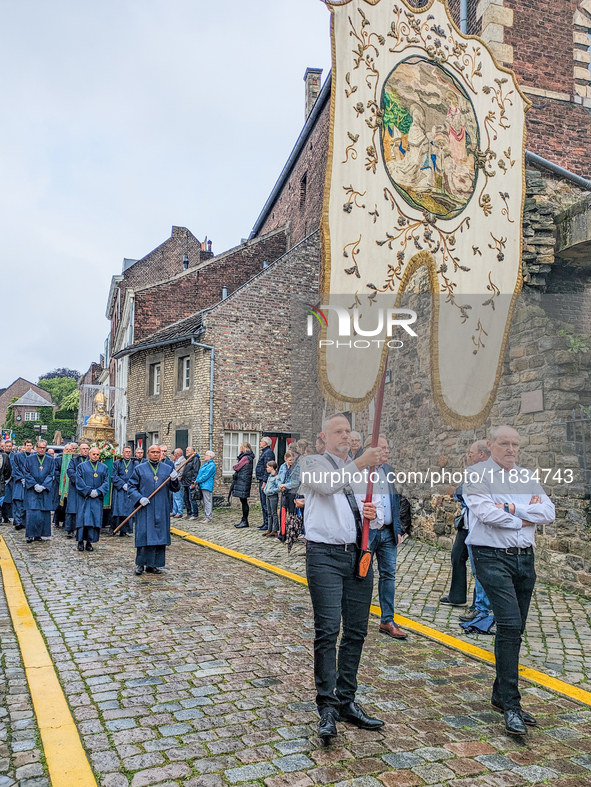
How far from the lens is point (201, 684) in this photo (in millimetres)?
4418

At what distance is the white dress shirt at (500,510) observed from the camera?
4.04 m

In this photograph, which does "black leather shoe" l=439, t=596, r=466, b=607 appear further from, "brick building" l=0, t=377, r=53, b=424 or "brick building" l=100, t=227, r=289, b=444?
"brick building" l=0, t=377, r=53, b=424

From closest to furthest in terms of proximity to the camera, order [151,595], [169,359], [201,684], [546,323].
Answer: [201,684]
[151,595]
[546,323]
[169,359]

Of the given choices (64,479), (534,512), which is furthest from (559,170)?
(64,479)

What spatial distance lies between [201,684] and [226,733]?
825mm

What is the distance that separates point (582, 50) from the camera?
522 inches

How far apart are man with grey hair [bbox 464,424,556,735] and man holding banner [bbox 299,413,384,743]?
78 cm

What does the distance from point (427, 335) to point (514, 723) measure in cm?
658

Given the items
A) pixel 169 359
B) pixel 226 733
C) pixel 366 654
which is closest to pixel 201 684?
pixel 226 733

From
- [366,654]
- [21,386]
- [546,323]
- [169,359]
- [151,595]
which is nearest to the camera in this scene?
[366,654]

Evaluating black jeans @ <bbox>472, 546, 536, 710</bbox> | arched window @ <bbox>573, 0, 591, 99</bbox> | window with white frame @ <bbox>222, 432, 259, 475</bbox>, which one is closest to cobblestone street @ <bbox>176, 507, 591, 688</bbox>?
black jeans @ <bbox>472, 546, 536, 710</bbox>

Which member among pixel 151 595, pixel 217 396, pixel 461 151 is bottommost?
pixel 151 595

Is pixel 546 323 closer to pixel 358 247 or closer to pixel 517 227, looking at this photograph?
pixel 517 227

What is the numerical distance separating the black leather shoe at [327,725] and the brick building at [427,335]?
378 centimetres
